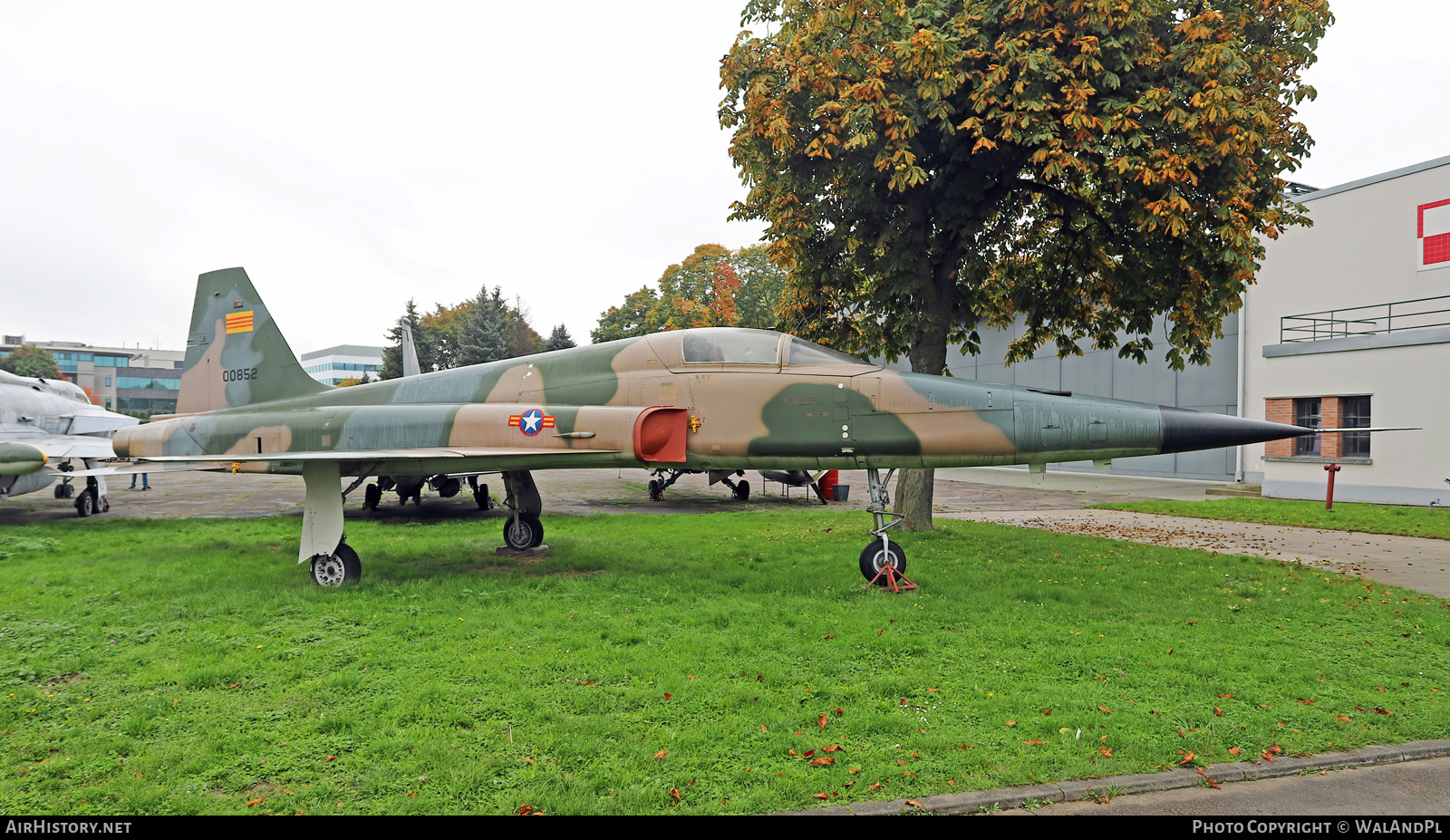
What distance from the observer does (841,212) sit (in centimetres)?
1216

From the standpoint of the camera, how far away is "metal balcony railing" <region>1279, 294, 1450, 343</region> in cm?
1933

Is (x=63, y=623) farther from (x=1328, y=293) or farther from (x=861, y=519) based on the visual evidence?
(x=1328, y=293)

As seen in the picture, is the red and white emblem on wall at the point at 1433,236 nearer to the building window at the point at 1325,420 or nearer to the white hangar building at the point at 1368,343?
the white hangar building at the point at 1368,343

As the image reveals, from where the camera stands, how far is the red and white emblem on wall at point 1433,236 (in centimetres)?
1912

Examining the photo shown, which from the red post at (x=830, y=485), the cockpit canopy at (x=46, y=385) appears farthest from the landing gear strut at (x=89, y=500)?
the red post at (x=830, y=485)

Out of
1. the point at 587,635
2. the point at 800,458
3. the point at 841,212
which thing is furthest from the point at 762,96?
the point at 587,635

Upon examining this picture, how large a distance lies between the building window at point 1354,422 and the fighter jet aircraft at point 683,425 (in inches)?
622

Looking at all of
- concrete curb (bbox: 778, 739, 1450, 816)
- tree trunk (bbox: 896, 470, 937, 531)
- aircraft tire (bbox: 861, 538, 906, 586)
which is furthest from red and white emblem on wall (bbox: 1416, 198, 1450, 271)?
concrete curb (bbox: 778, 739, 1450, 816)

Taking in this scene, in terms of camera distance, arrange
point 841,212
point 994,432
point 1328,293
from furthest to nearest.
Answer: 1. point 1328,293
2. point 841,212
3. point 994,432

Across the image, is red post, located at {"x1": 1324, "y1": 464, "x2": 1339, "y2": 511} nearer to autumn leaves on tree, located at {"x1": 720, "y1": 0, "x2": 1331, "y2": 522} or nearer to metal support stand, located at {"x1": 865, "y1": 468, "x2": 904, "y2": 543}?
autumn leaves on tree, located at {"x1": 720, "y1": 0, "x2": 1331, "y2": 522}

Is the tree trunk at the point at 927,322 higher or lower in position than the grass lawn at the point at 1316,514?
higher

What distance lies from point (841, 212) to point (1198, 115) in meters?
4.90

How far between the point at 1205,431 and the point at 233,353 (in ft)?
42.1
